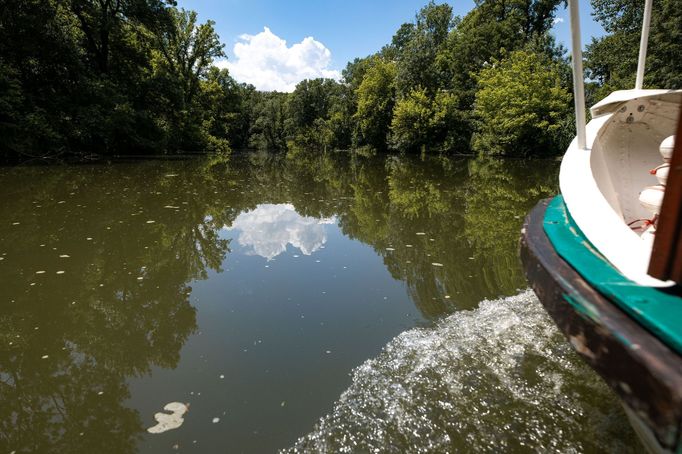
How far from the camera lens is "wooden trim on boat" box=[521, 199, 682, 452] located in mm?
963

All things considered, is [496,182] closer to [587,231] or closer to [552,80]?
[587,231]

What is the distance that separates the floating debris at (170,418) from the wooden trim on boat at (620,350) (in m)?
2.12

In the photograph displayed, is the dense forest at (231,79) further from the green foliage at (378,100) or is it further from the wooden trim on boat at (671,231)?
the wooden trim on boat at (671,231)

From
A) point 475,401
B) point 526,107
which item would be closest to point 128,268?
point 475,401

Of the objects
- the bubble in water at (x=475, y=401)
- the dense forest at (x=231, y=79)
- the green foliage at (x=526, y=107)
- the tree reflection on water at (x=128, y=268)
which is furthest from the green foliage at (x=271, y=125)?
the bubble in water at (x=475, y=401)

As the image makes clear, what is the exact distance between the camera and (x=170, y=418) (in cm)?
225

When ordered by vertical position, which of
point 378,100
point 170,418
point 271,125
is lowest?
point 170,418

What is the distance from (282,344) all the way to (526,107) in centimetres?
2611

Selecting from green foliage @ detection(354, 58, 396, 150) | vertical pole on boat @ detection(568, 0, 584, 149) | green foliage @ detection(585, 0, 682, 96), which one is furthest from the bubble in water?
green foliage @ detection(354, 58, 396, 150)

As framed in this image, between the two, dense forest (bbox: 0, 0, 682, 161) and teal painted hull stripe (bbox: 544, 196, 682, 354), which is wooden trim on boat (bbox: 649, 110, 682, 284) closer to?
teal painted hull stripe (bbox: 544, 196, 682, 354)

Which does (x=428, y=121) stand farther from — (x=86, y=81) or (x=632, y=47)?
(x=86, y=81)

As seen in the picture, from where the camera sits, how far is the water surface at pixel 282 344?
2.14 meters

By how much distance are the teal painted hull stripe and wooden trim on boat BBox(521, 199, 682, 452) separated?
0.03 m

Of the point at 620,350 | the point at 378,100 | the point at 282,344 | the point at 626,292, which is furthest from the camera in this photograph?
the point at 378,100
